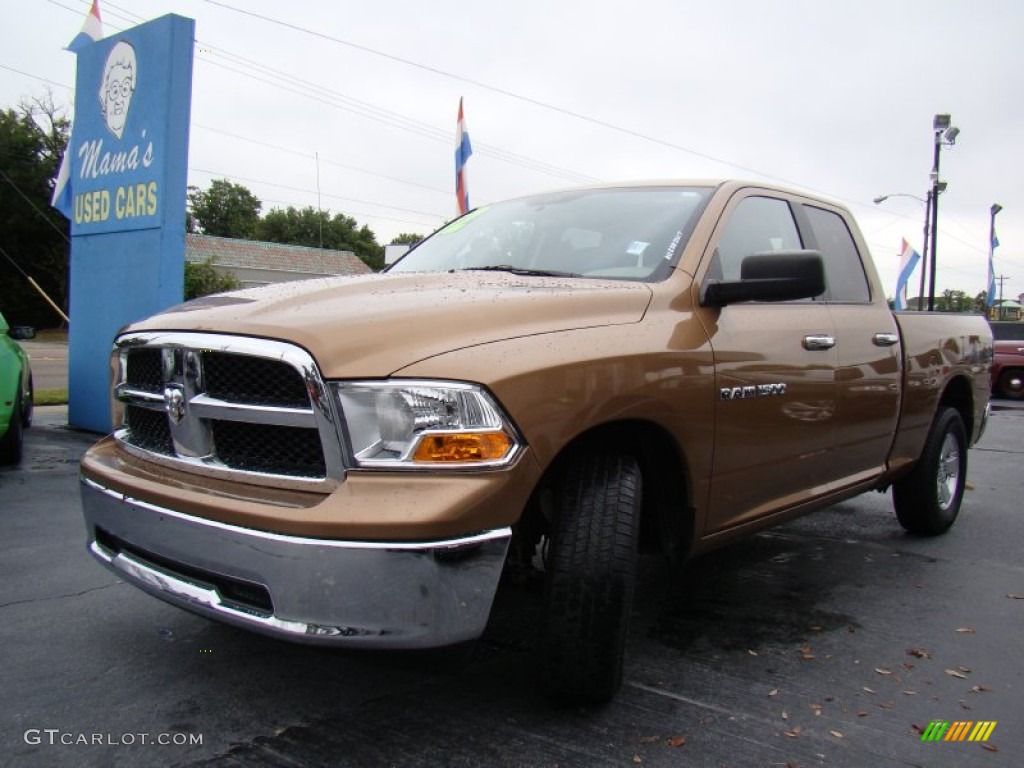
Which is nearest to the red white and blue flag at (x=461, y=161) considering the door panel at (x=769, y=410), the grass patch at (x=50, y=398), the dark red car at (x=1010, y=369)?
the grass patch at (x=50, y=398)

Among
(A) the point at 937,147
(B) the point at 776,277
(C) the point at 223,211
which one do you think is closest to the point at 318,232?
(C) the point at 223,211

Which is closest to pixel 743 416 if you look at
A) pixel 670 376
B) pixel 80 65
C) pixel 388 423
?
pixel 670 376

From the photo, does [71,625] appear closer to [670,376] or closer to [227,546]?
[227,546]

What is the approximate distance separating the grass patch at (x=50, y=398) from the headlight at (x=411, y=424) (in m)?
10.6

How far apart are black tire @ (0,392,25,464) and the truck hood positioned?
4.31 m

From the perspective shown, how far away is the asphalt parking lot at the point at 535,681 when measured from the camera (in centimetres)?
240

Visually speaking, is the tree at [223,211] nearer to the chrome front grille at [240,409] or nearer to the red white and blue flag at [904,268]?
the red white and blue flag at [904,268]

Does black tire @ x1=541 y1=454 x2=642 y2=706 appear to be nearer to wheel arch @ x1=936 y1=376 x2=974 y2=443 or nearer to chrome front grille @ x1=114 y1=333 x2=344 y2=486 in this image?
chrome front grille @ x1=114 y1=333 x2=344 y2=486

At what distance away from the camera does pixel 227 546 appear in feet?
7.13

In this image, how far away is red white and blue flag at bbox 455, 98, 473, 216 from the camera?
1234cm

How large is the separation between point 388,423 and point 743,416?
4.81 feet

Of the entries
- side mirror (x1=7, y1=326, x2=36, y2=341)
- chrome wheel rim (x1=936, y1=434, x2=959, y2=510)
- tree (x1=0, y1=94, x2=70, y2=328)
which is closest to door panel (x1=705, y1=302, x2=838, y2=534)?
chrome wheel rim (x1=936, y1=434, x2=959, y2=510)

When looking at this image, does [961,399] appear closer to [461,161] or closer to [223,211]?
[461,161]

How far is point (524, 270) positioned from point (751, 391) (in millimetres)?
981
